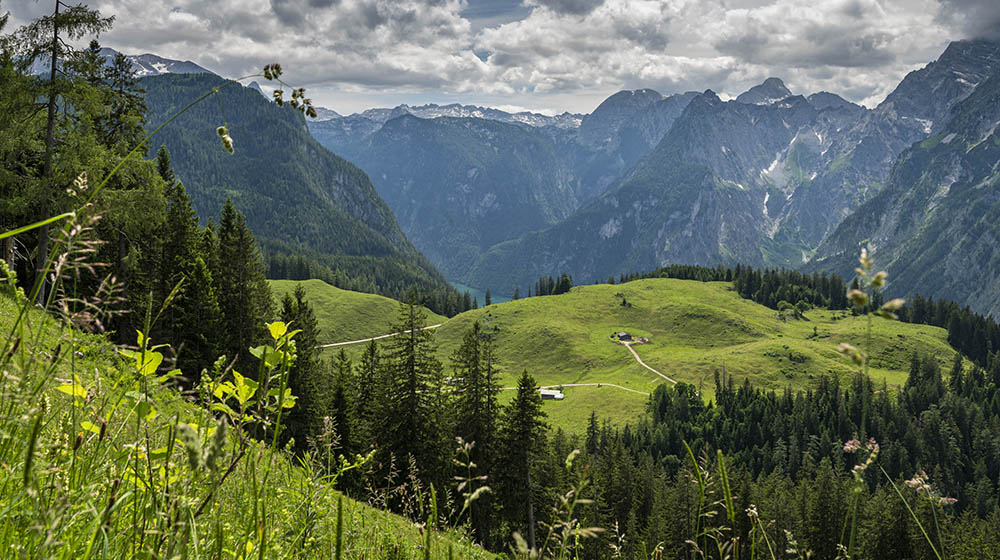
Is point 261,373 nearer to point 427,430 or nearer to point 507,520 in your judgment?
point 427,430

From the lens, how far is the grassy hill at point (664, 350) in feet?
477

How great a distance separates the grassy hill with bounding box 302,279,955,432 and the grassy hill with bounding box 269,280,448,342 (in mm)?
4050

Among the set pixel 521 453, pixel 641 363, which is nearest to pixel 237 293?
pixel 521 453

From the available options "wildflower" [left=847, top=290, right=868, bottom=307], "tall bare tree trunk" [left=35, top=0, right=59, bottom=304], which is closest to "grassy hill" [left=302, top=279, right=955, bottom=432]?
"tall bare tree trunk" [left=35, top=0, right=59, bottom=304]

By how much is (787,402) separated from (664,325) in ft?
227

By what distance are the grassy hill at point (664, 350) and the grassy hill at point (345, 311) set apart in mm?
4050

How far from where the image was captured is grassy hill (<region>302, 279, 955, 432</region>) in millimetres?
145500

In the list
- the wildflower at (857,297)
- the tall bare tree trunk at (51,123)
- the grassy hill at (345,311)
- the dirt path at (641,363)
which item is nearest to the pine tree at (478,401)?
the tall bare tree trunk at (51,123)

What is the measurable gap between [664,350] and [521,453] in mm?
141968

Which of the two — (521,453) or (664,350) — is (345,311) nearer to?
(664,350)

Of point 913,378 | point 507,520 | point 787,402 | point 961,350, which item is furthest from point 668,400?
point 961,350

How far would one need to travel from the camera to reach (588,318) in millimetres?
196250

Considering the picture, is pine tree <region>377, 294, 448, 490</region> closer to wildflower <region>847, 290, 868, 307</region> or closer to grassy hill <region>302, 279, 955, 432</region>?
wildflower <region>847, 290, 868, 307</region>

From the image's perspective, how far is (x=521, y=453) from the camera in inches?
1483
